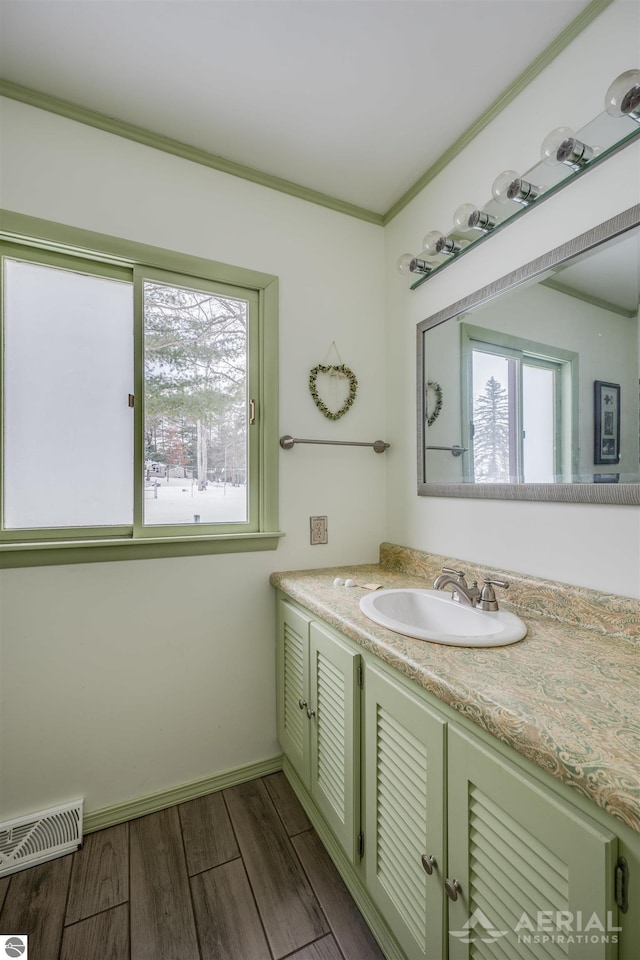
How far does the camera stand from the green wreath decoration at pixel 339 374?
183 cm

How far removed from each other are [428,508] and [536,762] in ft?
3.73

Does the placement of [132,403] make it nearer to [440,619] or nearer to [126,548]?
[126,548]

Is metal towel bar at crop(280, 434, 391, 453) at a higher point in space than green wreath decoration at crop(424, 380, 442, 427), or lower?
lower

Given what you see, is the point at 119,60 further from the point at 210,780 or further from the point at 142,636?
the point at 210,780

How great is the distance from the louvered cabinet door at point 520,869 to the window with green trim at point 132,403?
3.74 feet

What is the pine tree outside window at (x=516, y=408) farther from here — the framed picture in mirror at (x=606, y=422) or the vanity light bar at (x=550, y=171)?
the vanity light bar at (x=550, y=171)

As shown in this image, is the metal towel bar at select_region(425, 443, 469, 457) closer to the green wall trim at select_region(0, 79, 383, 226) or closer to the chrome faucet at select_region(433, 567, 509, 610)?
the chrome faucet at select_region(433, 567, 509, 610)

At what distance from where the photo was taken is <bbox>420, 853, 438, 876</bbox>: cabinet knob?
0.84 meters

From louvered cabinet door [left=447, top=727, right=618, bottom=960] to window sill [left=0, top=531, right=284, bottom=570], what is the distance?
107 cm

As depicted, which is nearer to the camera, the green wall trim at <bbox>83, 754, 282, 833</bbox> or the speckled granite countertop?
the speckled granite countertop

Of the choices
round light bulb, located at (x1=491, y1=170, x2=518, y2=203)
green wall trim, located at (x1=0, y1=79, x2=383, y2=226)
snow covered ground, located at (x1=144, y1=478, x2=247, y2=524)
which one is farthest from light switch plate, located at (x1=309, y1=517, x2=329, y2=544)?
green wall trim, located at (x1=0, y1=79, x2=383, y2=226)

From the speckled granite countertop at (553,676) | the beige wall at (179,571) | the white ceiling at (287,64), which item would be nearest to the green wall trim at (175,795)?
the beige wall at (179,571)

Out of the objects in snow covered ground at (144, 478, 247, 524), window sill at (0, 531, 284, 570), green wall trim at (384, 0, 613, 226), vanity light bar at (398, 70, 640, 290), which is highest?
green wall trim at (384, 0, 613, 226)

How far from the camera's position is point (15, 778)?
136cm
